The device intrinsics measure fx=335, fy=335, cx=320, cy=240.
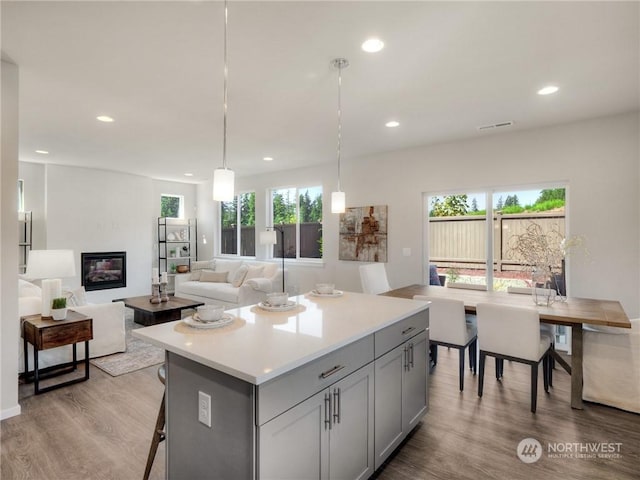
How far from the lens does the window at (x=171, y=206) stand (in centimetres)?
812

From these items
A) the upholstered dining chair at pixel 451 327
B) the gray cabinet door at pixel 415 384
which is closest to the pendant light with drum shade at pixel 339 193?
the upholstered dining chair at pixel 451 327

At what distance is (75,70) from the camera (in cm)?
272

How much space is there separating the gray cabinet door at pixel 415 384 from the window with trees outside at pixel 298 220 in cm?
406

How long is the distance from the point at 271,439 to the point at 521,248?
10.0 ft

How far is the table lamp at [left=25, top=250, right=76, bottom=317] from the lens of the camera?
3252mm

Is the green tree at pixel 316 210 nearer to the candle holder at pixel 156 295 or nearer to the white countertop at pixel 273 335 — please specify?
the candle holder at pixel 156 295

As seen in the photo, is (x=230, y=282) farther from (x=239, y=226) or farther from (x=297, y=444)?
(x=297, y=444)

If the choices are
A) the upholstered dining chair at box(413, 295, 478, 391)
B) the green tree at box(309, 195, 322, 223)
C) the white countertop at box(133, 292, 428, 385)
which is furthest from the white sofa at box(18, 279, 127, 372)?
the green tree at box(309, 195, 322, 223)

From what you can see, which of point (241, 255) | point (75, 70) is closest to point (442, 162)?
point (75, 70)

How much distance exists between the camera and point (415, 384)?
7.53ft

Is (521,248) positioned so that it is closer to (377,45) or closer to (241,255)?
(377,45)

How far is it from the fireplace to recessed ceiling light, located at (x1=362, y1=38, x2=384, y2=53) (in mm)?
6649

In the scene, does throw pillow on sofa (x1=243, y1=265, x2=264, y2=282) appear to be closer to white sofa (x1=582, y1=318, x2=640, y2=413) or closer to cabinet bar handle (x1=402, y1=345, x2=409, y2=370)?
cabinet bar handle (x1=402, y1=345, x2=409, y2=370)

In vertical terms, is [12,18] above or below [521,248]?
above
